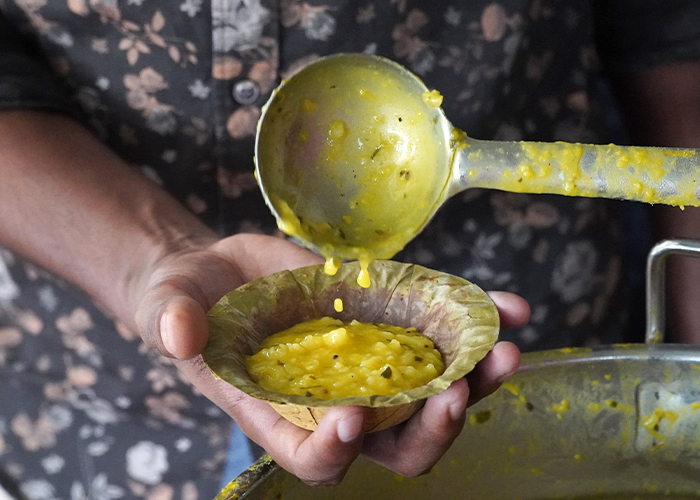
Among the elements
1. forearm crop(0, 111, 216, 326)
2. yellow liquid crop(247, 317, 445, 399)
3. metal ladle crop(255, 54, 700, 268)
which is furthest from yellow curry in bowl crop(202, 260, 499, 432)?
forearm crop(0, 111, 216, 326)

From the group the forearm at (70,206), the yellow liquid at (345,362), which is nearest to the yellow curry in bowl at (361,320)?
the yellow liquid at (345,362)

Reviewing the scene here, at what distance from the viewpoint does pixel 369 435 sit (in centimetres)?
80

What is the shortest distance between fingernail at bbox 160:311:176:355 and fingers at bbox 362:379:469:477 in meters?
0.26

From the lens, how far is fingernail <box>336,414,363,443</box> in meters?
0.65

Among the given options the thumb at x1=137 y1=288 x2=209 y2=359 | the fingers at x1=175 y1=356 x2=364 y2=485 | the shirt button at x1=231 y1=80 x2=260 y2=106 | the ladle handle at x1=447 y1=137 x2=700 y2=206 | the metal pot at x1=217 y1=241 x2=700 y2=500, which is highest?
the ladle handle at x1=447 y1=137 x2=700 y2=206

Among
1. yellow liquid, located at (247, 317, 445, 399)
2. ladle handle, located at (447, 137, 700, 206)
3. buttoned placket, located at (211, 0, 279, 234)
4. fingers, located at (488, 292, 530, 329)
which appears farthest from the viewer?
buttoned placket, located at (211, 0, 279, 234)

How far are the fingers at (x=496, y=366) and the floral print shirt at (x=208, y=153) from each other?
0.43 metres

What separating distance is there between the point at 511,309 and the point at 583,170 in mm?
239

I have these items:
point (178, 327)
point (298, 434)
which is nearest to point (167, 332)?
point (178, 327)

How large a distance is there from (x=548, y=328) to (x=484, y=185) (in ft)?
1.86

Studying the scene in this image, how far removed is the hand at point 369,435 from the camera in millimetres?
668

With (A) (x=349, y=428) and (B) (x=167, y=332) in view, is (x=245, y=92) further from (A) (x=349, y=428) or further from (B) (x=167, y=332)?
(A) (x=349, y=428)

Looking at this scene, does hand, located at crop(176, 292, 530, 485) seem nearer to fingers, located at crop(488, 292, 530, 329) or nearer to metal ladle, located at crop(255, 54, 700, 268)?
fingers, located at crop(488, 292, 530, 329)

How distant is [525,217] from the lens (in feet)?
3.90
